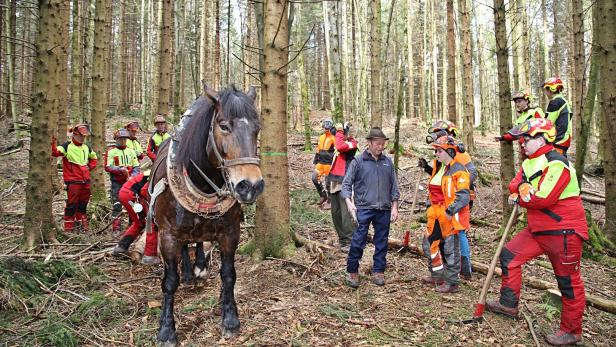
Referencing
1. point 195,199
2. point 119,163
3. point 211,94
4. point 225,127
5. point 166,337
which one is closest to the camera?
point 225,127

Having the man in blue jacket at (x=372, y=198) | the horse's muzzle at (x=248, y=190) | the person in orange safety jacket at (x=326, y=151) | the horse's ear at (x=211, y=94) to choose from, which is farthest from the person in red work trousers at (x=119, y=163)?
the horse's muzzle at (x=248, y=190)

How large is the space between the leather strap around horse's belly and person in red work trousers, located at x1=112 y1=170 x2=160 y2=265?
1929 mm

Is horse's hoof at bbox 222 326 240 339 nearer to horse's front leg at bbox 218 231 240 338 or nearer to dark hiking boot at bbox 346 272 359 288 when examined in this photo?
horse's front leg at bbox 218 231 240 338

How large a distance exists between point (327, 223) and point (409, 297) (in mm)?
3826

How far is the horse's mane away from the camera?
345 centimetres

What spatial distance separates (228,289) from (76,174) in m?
5.34

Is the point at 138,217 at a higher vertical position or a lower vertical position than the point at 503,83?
lower

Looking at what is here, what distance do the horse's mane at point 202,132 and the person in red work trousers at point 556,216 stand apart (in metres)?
2.79

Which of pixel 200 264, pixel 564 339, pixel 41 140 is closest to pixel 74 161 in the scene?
pixel 41 140

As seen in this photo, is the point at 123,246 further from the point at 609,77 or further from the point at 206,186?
the point at 609,77

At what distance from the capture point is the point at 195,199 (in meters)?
3.77

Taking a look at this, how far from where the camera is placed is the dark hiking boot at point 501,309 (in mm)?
4297

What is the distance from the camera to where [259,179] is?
3.13 m

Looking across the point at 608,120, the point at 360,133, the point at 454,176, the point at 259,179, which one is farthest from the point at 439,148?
the point at 360,133
